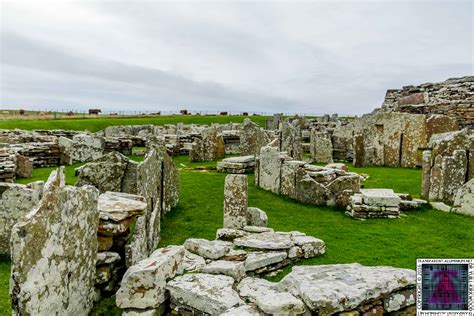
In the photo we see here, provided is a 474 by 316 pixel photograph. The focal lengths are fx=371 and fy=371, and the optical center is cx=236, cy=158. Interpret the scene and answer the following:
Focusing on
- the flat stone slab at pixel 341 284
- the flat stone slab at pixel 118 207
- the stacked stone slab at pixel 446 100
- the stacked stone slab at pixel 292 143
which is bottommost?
the flat stone slab at pixel 341 284

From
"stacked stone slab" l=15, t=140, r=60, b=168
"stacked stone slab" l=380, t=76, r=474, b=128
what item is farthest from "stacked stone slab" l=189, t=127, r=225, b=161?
"stacked stone slab" l=380, t=76, r=474, b=128

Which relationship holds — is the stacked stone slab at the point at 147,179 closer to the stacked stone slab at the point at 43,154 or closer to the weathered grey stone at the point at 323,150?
the stacked stone slab at the point at 43,154

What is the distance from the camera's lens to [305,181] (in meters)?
12.1

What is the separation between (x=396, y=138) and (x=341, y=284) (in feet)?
55.6

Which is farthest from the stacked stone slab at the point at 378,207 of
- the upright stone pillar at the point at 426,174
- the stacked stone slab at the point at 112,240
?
the stacked stone slab at the point at 112,240

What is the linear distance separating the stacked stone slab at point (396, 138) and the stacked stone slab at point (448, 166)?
758 centimetres

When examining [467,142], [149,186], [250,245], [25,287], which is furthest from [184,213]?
[467,142]

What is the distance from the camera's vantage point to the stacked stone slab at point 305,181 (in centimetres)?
1169

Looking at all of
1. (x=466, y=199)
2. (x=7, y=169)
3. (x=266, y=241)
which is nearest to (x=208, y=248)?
(x=266, y=241)

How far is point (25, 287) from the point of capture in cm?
443

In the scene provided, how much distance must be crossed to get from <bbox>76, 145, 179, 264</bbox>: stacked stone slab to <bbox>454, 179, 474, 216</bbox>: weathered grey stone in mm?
8450

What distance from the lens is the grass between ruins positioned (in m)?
7.52

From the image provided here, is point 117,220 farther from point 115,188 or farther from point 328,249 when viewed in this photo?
point 328,249

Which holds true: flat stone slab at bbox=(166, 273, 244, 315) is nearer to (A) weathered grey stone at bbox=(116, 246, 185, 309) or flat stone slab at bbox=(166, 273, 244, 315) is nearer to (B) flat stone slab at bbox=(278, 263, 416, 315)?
(A) weathered grey stone at bbox=(116, 246, 185, 309)
